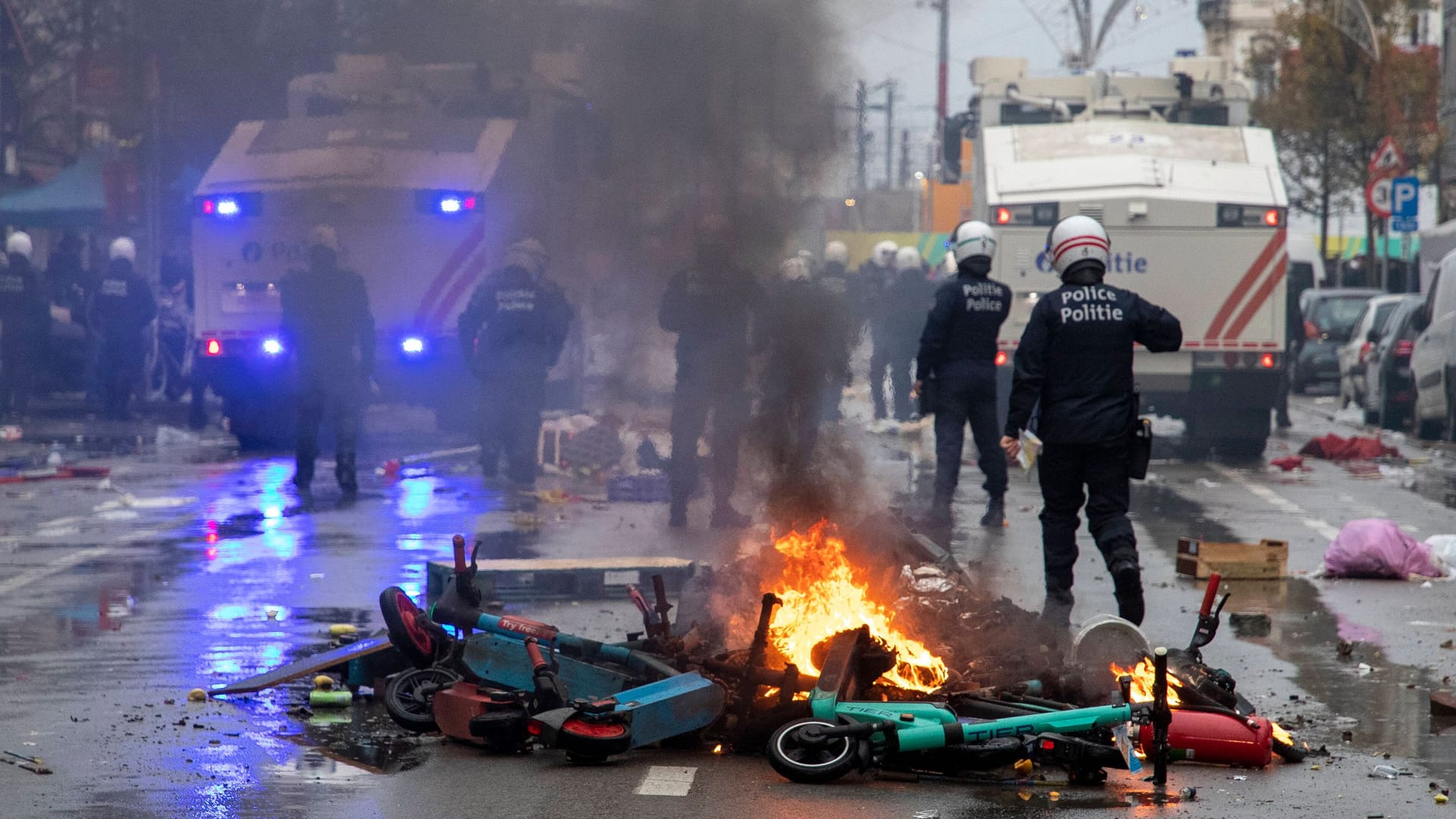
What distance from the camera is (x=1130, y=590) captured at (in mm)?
7867

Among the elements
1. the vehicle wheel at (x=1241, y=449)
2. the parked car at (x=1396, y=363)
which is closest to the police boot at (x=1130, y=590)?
the vehicle wheel at (x=1241, y=449)

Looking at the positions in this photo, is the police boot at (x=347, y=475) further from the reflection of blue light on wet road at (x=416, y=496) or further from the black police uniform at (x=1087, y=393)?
the black police uniform at (x=1087, y=393)

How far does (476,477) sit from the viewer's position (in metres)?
15.9

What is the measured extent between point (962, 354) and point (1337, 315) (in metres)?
20.3

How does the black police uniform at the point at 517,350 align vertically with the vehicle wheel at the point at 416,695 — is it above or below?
above

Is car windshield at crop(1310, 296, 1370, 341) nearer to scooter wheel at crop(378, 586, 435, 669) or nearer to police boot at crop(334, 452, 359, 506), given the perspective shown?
police boot at crop(334, 452, 359, 506)

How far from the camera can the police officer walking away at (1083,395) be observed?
8.10 metres

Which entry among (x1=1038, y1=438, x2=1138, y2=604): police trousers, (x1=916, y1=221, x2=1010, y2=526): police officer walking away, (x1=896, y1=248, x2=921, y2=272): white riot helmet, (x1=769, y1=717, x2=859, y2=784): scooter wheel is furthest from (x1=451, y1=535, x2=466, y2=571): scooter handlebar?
(x1=896, y1=248, x2=921, y2=272): white riot helmet

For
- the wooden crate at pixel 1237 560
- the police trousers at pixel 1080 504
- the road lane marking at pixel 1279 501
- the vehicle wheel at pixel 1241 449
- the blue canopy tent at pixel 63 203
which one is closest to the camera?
the police trousers at pixel 1080 504

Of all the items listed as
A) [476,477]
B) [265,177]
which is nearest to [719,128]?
[476,477]

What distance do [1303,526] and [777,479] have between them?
5374 millimetres

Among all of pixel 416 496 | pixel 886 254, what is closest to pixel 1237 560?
pixel 416 496

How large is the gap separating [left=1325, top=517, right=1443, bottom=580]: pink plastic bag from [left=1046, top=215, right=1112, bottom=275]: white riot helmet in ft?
10.3

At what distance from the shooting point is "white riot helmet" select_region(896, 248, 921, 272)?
2181cm
